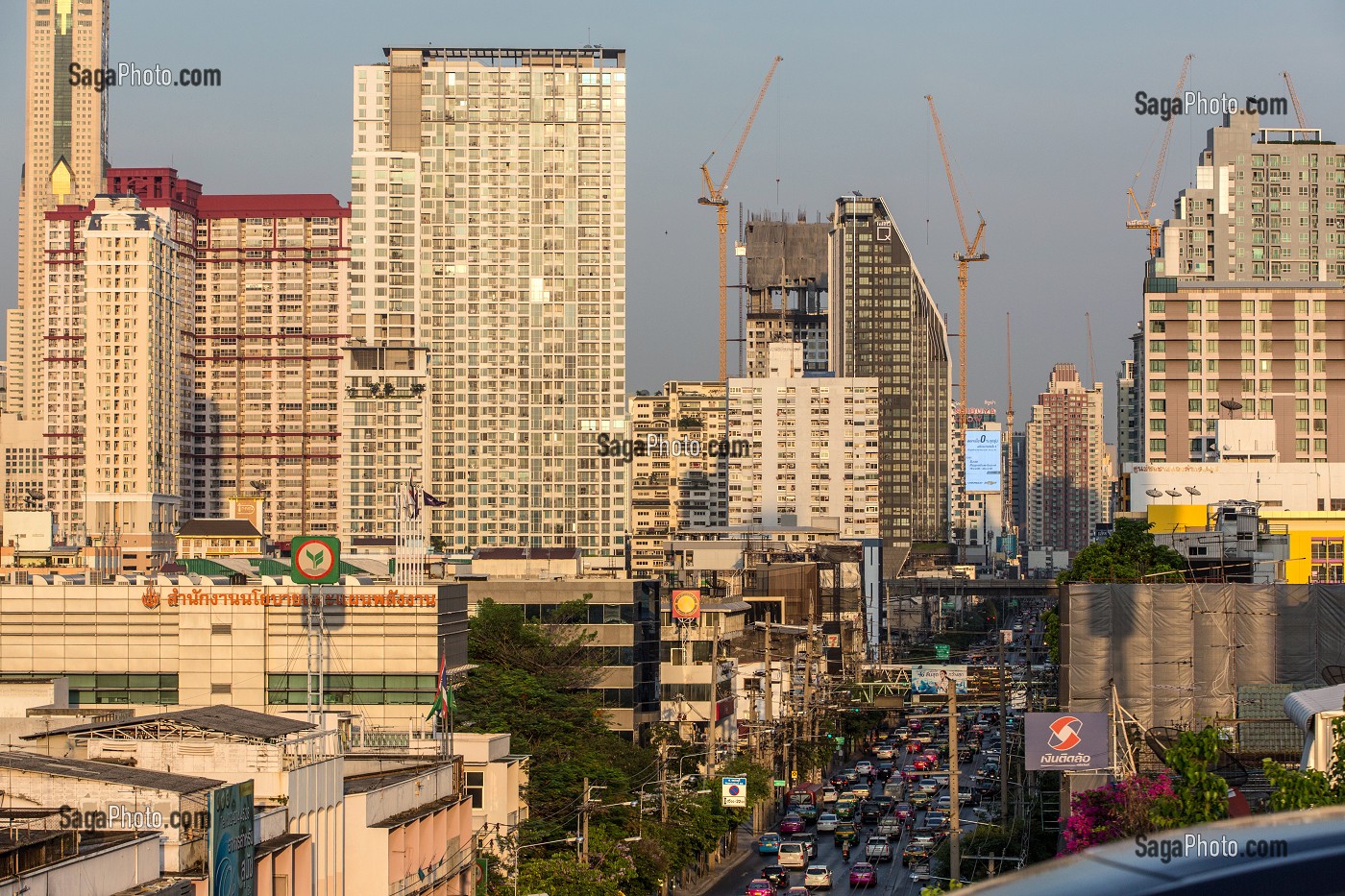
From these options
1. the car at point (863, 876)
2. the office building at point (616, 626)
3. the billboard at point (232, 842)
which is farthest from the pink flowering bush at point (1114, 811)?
the office building at point (616, 626)

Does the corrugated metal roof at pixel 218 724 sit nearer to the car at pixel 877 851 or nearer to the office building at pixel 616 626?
the car at pixel 877 851

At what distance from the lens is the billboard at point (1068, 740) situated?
5353 centimetres

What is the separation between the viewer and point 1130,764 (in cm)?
5531

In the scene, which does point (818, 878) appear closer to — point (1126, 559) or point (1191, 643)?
point (1191, 643)

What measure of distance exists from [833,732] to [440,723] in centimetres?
7218

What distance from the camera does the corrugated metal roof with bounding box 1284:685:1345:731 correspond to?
4359 cm

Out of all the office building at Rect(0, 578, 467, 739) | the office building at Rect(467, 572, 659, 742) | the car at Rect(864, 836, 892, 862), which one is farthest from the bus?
the office building at Rect(0, 578, 467, 739)

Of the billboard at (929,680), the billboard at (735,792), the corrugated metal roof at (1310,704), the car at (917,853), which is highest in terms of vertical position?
the corrugated metal roof at (1310,704)

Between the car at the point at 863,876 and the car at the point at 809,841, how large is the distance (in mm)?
7855

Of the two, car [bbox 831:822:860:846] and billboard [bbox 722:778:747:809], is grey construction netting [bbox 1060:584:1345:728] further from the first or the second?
car [bbox 831:822:860:846]

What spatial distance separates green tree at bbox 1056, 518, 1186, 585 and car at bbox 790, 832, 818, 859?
18399 millimetres

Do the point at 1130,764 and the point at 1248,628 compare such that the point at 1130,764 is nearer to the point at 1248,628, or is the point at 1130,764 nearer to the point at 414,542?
the point at 1248,628

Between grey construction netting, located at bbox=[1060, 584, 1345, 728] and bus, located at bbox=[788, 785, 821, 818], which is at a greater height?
grey construction netting, located at bbox=[1060, 584, 1345, 728]

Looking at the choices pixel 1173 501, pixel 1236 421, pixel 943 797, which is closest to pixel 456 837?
pixel 943 797
